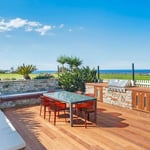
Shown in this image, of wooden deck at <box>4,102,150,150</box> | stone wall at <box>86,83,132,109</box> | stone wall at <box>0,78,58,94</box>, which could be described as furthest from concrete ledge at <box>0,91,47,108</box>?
stone wall at <box>86,83,132,109</box>

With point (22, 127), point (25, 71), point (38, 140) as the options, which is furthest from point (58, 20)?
point (38, 140)

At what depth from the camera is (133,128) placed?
4.66 metres

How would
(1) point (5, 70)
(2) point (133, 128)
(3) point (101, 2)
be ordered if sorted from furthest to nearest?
(1) point (5, 70) < (3) point (101, 2) < (2) point (133, 128)

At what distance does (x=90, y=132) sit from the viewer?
4.44 m

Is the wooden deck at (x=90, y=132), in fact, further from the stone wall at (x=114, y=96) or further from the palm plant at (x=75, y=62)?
the palm plant at (x=75, y=62)

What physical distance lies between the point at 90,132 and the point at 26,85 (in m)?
5.07

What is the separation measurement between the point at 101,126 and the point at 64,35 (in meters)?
10.1

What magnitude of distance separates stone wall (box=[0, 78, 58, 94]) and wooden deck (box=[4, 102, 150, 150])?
234 cm

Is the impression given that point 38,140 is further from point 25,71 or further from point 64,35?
point 64,35

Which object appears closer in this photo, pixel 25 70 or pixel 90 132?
pixel 90 132

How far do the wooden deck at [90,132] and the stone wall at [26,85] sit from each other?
7.66 feet

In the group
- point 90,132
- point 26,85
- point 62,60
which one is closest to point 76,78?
point 62,60

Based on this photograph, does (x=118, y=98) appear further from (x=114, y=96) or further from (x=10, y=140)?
(x=10, y=140)

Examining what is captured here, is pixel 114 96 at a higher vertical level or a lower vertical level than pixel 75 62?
lower
